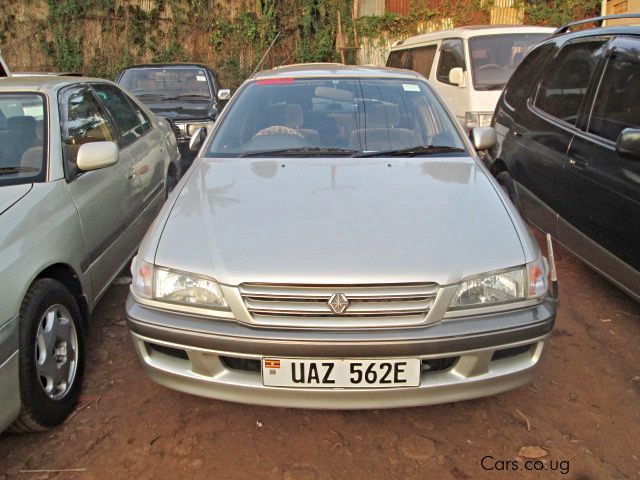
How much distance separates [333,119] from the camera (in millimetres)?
3463

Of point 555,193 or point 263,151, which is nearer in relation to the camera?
point 263,151

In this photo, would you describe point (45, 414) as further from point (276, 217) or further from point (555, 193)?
point (555, 193)

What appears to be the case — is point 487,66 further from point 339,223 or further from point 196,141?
point 339,223

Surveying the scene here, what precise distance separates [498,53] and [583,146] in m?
4.36

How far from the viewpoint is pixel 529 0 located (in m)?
15.2

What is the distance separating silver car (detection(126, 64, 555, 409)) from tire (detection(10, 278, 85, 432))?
→ 415 mm

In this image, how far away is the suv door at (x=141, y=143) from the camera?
4133 millimetres

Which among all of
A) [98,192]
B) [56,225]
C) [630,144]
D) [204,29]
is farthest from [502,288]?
[204,29]

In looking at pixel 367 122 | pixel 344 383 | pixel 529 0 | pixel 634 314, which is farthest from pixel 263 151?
pixel 529 0

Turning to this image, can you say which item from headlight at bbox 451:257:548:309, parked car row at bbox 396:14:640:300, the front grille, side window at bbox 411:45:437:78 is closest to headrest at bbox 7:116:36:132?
the front grille

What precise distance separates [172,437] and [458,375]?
50.1 inches

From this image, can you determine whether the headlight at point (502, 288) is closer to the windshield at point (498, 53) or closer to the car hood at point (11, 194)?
the car hood at point (11, 194)

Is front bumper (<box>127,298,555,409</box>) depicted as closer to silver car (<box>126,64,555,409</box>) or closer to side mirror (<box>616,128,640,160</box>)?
silver car (<box>126,64,555,409</box>)

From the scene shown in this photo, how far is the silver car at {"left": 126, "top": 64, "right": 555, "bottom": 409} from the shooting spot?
2154 millimetres
